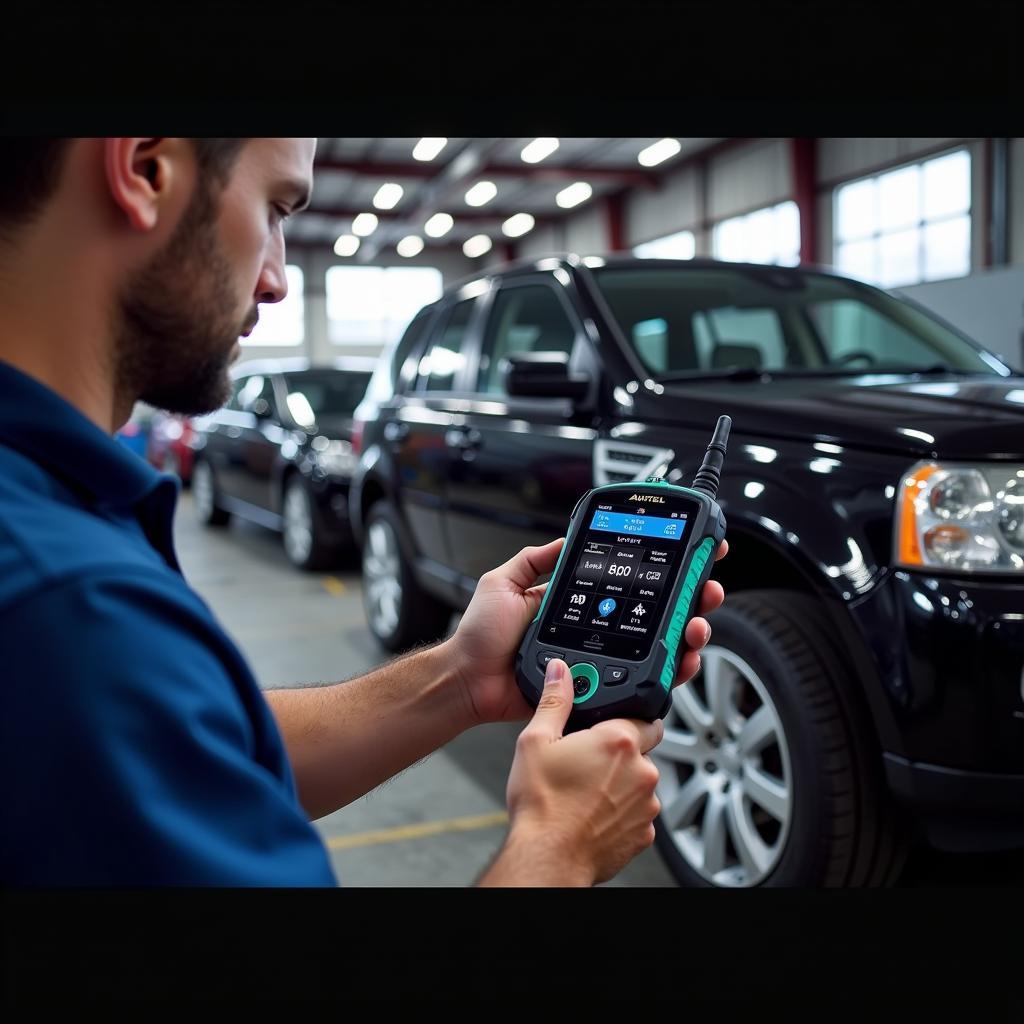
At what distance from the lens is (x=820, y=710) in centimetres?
162

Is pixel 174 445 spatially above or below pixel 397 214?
below

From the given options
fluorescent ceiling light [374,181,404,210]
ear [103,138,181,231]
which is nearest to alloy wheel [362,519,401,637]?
ear [103,138,181,231]

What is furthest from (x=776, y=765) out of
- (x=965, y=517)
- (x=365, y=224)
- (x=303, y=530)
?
(x=365, y=224)

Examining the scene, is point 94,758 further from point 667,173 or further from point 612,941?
point 667,173

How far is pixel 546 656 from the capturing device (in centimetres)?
89

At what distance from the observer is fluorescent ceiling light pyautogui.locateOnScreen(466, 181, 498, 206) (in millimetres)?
15602

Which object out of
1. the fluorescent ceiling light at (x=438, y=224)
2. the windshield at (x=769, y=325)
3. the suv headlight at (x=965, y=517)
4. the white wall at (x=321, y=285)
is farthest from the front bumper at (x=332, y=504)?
the white wall at (x=321, y=285)

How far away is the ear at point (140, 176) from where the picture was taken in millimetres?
633

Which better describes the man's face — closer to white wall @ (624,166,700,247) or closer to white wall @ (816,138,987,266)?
white wall @ (816,138,987,266)

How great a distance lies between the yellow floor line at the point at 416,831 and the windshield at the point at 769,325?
1069mm

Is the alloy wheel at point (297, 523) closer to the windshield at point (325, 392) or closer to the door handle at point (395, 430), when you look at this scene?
the windshield at point (325, 392)

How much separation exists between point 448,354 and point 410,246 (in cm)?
1719

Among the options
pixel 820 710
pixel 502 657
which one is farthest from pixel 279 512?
pixel 502 657

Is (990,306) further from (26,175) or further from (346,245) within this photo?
(346,245)
